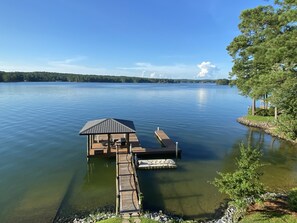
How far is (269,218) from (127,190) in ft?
21.2

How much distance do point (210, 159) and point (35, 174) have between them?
519 inches

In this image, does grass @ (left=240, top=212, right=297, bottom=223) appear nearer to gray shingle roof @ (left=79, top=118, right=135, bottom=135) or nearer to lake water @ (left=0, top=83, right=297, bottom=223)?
lake water @ (left=0, top=83, right=297, bottom=223)

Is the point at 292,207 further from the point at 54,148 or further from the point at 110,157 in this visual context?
the point at 54,148

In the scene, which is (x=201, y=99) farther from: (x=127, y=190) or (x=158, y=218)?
(x=158, y=218)

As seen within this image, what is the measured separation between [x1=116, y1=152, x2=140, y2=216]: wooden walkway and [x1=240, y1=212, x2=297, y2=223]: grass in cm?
470

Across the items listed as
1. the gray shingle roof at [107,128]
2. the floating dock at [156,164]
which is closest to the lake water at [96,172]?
the floating dock at [156,164]

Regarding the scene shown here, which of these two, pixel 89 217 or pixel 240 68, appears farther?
pixel 240 68

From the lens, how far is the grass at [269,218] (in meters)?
8.17

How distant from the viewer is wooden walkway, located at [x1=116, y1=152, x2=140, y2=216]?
9.50m

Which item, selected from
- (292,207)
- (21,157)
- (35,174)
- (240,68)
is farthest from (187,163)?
(240,68)

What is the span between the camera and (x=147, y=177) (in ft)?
46.4

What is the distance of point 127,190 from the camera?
35.7 ft

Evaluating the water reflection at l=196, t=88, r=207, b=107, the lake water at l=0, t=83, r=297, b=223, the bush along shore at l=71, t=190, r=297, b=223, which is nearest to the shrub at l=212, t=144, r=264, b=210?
the bush along shore at l=71, t=190, r=297, b=223

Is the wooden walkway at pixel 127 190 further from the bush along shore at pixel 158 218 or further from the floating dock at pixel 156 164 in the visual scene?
the floating dock at pixel 156 164
